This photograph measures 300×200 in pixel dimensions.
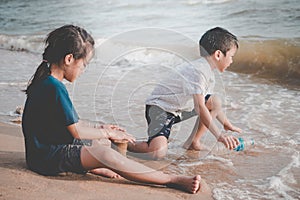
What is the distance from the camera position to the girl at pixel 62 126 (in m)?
2.68

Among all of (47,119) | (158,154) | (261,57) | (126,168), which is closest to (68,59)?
(47,119)

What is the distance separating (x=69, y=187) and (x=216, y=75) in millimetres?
3245

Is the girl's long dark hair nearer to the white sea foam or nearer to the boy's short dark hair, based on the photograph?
the boy's short dark hair

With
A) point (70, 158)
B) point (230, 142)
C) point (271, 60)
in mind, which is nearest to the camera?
point (70, 158)

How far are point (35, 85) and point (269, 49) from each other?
5950 millimetres

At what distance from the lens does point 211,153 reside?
3719mm

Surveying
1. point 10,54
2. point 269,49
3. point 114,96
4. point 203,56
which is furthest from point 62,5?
point 203,56

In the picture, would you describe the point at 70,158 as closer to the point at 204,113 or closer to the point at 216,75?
the point at 204,113

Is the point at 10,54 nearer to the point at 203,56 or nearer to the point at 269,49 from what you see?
the point at 269,49

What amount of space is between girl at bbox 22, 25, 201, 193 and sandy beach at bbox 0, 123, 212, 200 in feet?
0.18

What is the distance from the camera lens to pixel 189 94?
11.5 feet

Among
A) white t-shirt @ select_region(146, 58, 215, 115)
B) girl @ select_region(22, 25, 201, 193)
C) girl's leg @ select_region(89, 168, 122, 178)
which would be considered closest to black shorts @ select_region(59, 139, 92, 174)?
girl @ select_region(22, 25, 201, 193)

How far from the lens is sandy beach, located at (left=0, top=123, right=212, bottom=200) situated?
8.15 feet

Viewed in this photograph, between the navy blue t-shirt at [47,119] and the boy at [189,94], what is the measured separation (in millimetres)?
922
